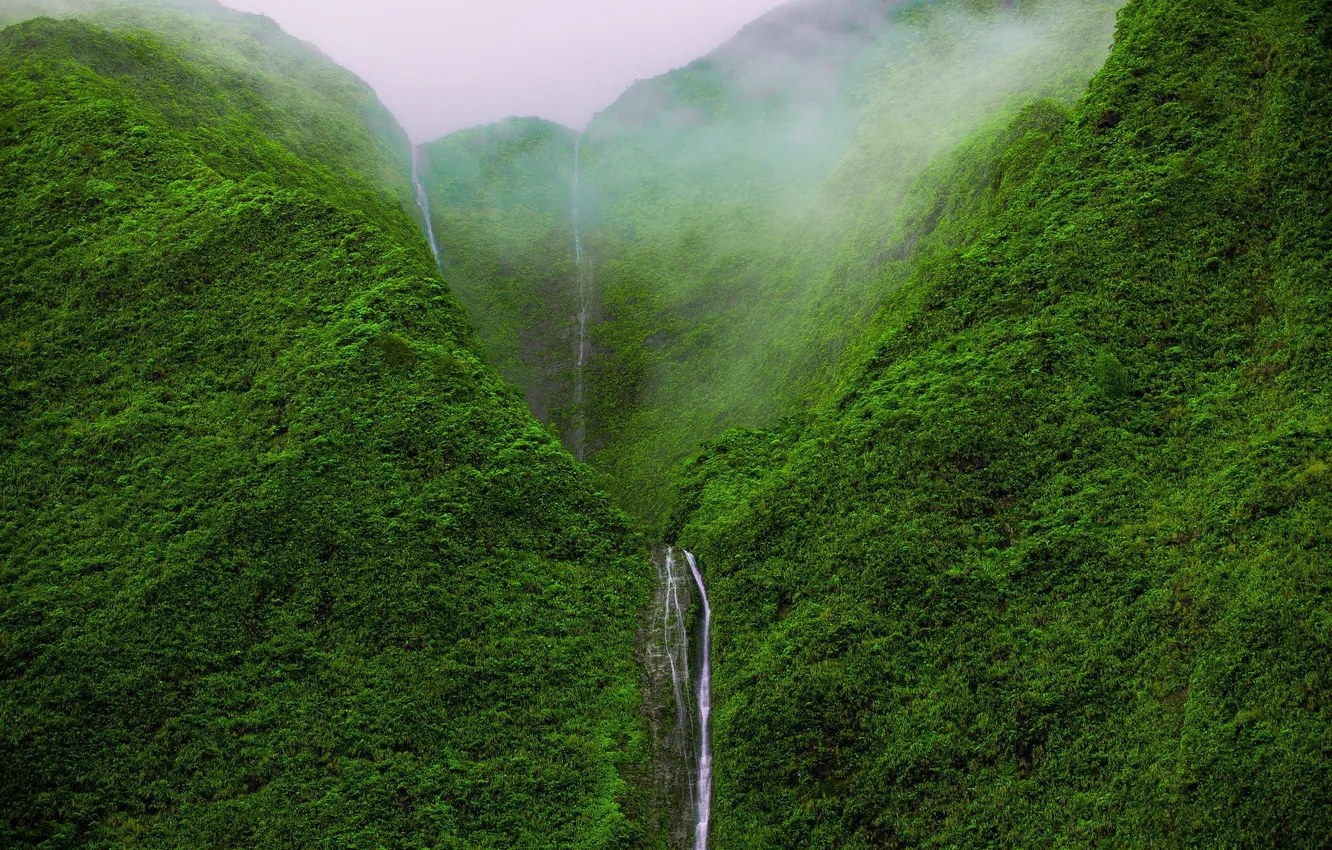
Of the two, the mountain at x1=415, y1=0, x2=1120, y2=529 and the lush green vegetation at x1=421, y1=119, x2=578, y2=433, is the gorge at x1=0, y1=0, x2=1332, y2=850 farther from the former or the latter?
the lush green vegetation at x1=421, y1=119, x2=578, y2=433

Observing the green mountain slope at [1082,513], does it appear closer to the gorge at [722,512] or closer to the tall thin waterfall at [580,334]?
the gorge at [722,512]

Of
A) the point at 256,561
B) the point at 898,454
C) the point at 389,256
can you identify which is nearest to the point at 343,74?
the point at 389,256

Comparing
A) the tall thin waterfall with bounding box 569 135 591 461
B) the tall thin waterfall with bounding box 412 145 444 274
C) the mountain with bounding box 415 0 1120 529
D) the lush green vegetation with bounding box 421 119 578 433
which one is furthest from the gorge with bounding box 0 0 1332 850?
the tall thin waterfall with bounding box 412 145 444 274

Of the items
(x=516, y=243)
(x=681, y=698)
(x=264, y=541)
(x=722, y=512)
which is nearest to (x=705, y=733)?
(x=681, y=698)

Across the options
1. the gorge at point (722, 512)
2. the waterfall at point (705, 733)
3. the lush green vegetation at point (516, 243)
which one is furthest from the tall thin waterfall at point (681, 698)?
the lush green vegetation at point (516, 243)

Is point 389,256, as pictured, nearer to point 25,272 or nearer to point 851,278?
point 25,272
